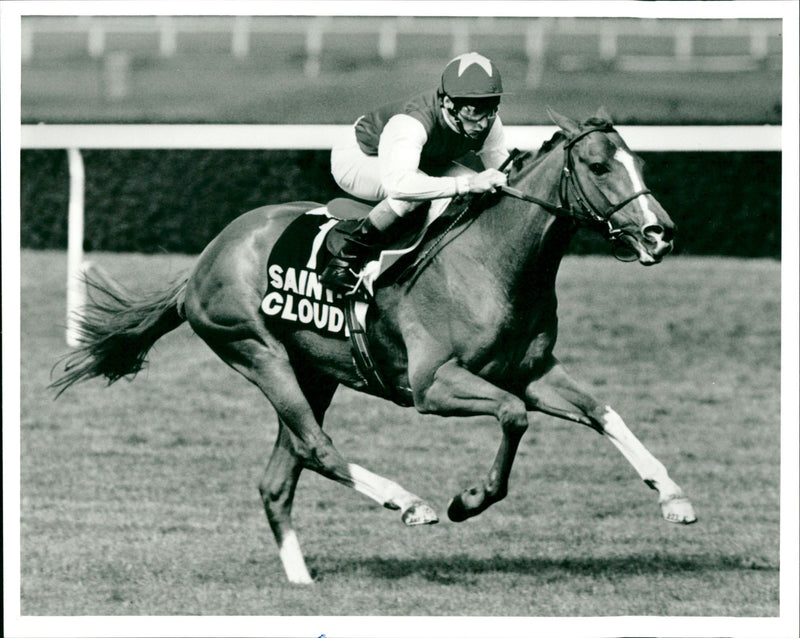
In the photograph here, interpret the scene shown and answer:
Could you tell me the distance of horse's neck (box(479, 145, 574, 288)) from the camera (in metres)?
5.45

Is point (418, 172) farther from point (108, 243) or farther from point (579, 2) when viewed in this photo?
point (108, 243)

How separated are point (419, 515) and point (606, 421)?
784mm

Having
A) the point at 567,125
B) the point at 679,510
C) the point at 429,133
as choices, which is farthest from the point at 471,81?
the point at 679,510

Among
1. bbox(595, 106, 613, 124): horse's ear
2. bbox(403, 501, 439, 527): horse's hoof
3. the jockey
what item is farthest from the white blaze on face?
bbox(403, 501, 439, 527): horse's hoof

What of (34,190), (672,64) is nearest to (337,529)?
(672,64)

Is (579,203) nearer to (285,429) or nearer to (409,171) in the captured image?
(409,171)

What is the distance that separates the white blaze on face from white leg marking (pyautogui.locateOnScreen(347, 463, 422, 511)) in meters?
1.28

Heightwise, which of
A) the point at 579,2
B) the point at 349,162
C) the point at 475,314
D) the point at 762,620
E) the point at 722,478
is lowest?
the point at 722,478

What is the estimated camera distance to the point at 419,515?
527 centimetres

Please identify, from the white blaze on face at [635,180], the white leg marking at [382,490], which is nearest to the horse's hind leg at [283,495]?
the white leg marking at [382,490]

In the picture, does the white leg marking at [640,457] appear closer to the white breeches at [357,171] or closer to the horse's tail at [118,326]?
the white breeches at [357,171]

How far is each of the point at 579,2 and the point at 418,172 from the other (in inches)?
37.6

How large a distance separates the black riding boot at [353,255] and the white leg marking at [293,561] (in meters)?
1.10

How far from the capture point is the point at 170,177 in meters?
12.2
